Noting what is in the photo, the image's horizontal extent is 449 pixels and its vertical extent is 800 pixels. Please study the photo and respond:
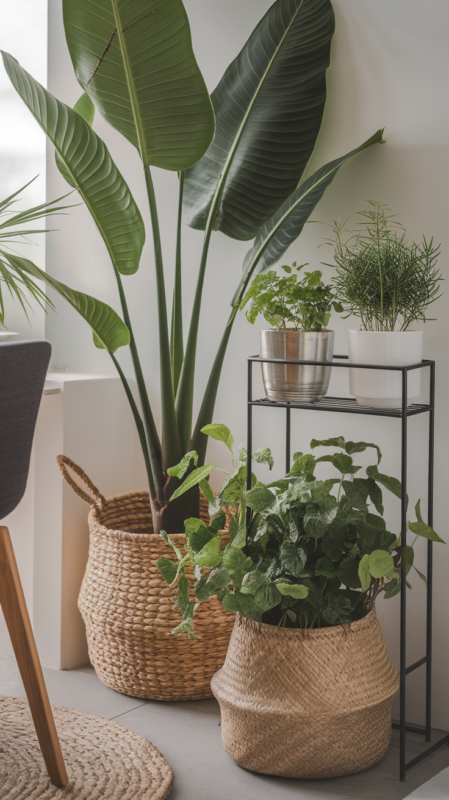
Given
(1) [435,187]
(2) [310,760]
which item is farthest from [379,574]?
(1) [435,187]

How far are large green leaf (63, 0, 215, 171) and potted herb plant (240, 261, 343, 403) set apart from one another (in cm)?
34

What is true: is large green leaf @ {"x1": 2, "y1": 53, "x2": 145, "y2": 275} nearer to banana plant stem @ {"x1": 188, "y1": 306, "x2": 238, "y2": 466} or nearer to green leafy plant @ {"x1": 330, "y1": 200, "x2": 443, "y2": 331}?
banana plant stem @ {"x1": 188, "y1": 306, "x2": 238, "y2": 466}

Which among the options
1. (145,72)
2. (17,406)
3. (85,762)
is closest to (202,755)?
(85,762)

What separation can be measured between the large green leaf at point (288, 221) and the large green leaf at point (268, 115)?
0.07 metres

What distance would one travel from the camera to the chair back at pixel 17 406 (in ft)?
4.05

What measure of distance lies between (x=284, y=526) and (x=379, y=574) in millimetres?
205

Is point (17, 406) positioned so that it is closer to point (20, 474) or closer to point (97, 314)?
point (20, 474)

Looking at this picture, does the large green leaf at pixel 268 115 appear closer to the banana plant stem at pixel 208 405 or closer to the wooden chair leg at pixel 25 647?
the banana plant stem at pixel 208 405

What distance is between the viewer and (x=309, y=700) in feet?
4.64

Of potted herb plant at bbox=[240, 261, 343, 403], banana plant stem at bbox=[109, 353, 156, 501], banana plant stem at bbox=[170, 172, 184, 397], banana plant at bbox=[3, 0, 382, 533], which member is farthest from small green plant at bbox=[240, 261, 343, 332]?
banana plant stem at bbox=[109, 353, 156, 501]

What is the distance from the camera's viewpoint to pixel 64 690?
1.86 m

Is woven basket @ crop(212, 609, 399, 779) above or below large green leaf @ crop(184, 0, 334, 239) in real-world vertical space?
below

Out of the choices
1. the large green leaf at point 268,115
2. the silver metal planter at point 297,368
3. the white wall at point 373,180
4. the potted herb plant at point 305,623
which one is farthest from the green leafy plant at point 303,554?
the large green leaf at point 268,115

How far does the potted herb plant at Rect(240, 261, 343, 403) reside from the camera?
1493 millimetres
